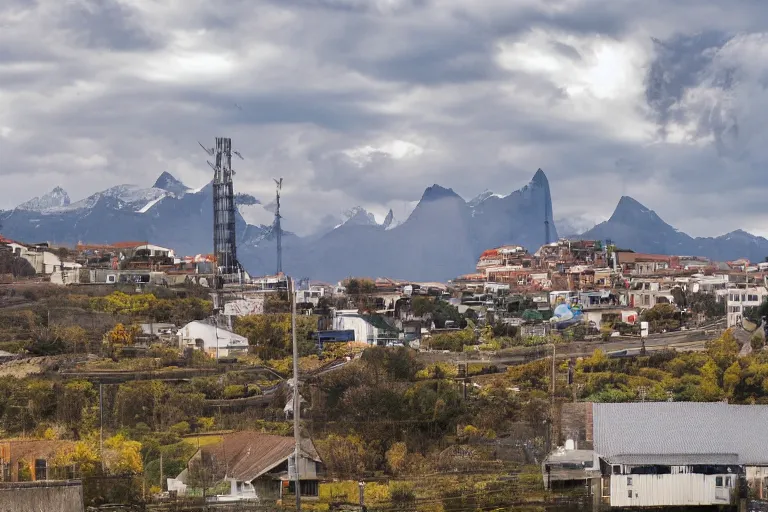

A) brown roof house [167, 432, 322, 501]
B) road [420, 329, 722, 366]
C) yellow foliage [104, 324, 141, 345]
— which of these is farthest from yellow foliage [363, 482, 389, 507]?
yellow foliage [104, 324, 141, 345]

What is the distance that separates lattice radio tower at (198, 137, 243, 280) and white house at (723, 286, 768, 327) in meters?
12.1

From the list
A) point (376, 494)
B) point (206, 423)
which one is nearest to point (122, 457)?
point (206, 423)

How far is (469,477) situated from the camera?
14.0m

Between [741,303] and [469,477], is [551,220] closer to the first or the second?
Result: [741,303]

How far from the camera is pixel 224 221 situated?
1114 inches

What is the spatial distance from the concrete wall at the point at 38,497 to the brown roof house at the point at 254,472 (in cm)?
277

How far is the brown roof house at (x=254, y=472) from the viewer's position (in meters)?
13.2

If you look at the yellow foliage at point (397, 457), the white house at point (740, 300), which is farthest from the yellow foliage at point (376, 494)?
the white house at point (740, 300)

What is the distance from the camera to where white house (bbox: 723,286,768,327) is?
A: 2280cm

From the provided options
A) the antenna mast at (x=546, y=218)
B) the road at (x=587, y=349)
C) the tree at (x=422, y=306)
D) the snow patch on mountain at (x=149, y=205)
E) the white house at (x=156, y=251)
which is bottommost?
the road at (x=587, y=349)

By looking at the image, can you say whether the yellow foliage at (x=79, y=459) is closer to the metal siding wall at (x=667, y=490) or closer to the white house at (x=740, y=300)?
the metal siding wall at (x=667, y=490)

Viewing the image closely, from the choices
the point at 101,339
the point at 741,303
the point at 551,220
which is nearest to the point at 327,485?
the point at 101,339

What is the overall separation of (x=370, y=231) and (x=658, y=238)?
27.9ft

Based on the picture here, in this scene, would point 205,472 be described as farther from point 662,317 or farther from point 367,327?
point 662,317
